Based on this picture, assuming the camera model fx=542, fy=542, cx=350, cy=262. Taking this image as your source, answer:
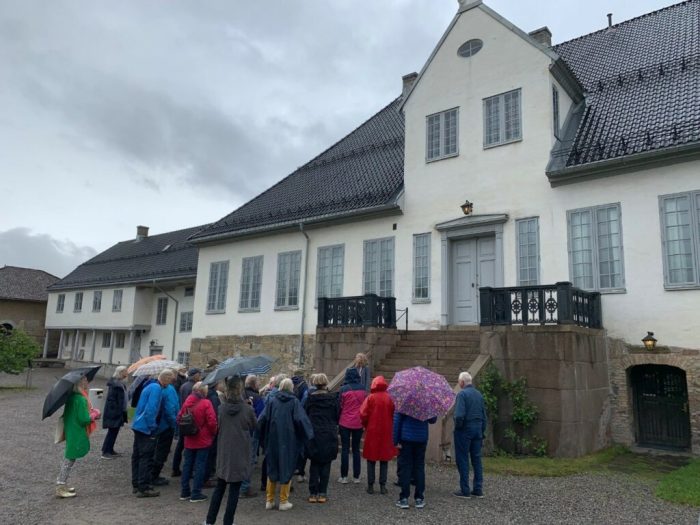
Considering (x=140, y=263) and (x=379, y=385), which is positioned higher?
(x=140, y=263)

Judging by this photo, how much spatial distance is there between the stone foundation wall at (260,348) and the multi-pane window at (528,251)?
686 centimetres

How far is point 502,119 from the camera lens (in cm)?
1407

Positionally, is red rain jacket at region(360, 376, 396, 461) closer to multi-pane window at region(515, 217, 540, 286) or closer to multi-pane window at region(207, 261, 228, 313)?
multi-pane window at region(515, 217, 540, 286)

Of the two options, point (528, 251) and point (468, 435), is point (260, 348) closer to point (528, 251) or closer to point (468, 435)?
point (528, 251)

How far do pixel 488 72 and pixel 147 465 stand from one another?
40.9ft

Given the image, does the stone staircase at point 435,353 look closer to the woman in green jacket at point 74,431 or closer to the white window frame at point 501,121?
the white window frame at point 501,121

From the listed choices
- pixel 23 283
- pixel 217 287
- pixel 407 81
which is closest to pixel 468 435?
pixel 217 287

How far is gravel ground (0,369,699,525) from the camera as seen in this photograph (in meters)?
6.50

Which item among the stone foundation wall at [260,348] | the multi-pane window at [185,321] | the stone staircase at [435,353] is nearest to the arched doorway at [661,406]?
the stone staircase at [435,353]

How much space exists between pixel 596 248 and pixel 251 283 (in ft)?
38.7

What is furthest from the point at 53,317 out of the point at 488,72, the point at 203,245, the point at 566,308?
the point at 566,308

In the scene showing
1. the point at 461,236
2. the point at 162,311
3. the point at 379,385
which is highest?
the point at 461,236

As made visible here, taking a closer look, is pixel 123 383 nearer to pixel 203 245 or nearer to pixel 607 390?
pixel 607 390

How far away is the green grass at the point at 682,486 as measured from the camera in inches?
288
